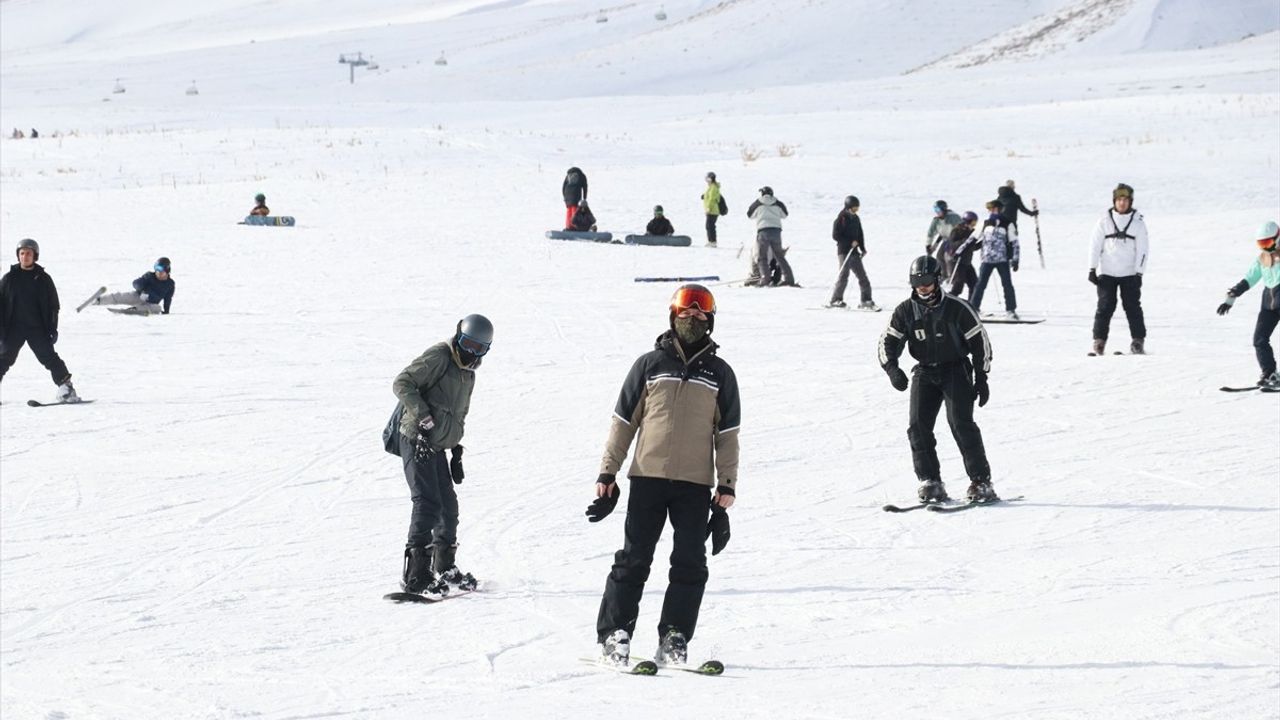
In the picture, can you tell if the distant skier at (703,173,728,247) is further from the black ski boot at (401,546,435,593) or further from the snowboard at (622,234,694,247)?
the black ski boot at (401,546,435,593)

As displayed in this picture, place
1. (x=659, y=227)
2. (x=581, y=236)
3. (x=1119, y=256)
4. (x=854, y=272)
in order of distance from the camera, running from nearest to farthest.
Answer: (x=1119, y=256) < (x=854, y=272) < (x=659, y=227) < (x=581, y=236)

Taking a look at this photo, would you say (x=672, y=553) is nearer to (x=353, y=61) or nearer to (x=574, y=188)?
(x=574, y=188)

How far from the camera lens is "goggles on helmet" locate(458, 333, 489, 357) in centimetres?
732

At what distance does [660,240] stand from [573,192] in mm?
1733

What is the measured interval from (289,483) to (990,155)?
2656 centimetres

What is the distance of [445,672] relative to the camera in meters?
6.58

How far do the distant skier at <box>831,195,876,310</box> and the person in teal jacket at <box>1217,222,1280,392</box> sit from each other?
246 inches

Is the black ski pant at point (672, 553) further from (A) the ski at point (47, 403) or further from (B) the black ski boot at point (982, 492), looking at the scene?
(A) the ski at point (47, 403)

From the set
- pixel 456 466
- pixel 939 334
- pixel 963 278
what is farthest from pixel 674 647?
pixel 963 278

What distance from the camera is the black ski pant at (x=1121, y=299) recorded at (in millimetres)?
14195

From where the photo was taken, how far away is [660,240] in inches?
1001

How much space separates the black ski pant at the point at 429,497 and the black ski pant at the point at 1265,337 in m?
7.39

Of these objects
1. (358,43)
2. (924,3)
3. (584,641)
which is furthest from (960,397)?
(358,43)

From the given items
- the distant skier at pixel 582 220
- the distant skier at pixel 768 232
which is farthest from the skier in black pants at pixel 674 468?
the distant skier at pixel 582 220
